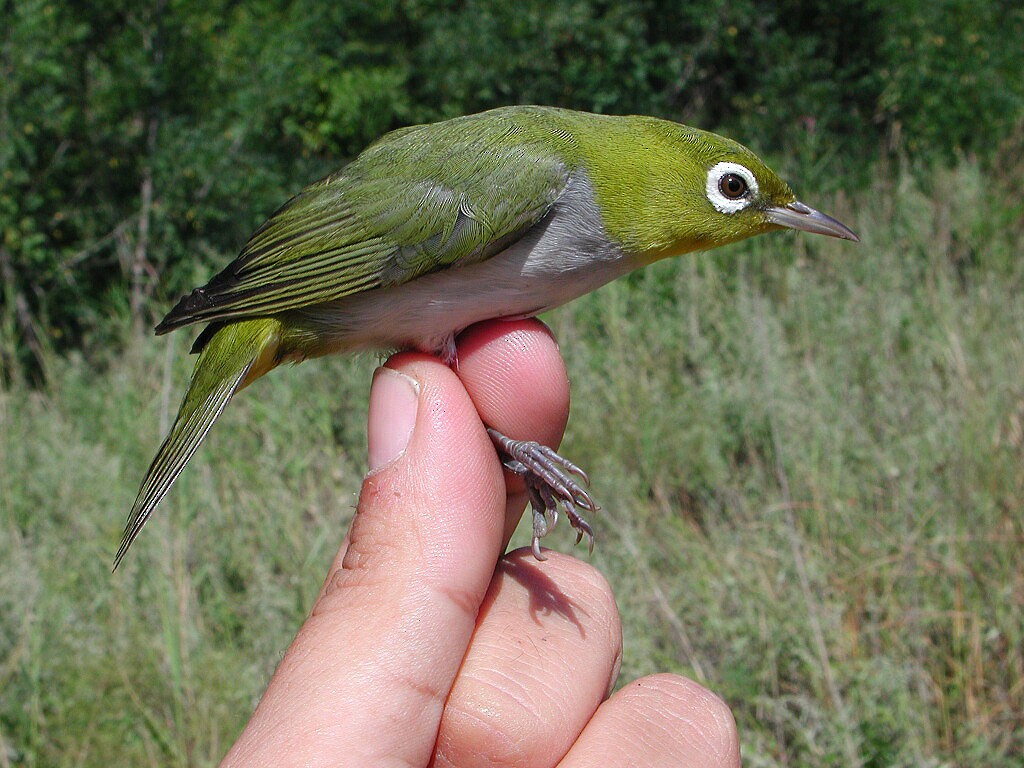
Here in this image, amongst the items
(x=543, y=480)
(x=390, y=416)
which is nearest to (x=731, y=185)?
(x=543, y=480)

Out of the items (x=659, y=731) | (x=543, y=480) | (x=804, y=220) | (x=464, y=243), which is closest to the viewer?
(x=659, y=731)

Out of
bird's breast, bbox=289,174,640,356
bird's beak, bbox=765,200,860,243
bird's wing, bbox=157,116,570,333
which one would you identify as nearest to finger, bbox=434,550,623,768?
bird's breast, bbox=289,174,640,356

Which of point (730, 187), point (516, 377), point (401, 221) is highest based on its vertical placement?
point (401, 221)

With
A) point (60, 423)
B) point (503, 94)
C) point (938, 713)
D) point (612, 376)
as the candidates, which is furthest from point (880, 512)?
point (503, 94)

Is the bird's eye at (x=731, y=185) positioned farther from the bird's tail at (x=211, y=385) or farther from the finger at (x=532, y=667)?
the bird's tail at (x=211, y=385)

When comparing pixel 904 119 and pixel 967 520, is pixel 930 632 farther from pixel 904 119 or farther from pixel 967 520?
pixel 904 119

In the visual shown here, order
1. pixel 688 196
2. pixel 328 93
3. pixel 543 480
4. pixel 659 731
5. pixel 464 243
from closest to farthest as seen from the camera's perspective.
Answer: pixel 659 731 < pixel 464 243 < pixel 543 480 < pixel 688 196 < pixel 328 93

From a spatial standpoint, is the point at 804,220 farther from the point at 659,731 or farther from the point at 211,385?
the point at 211,385
